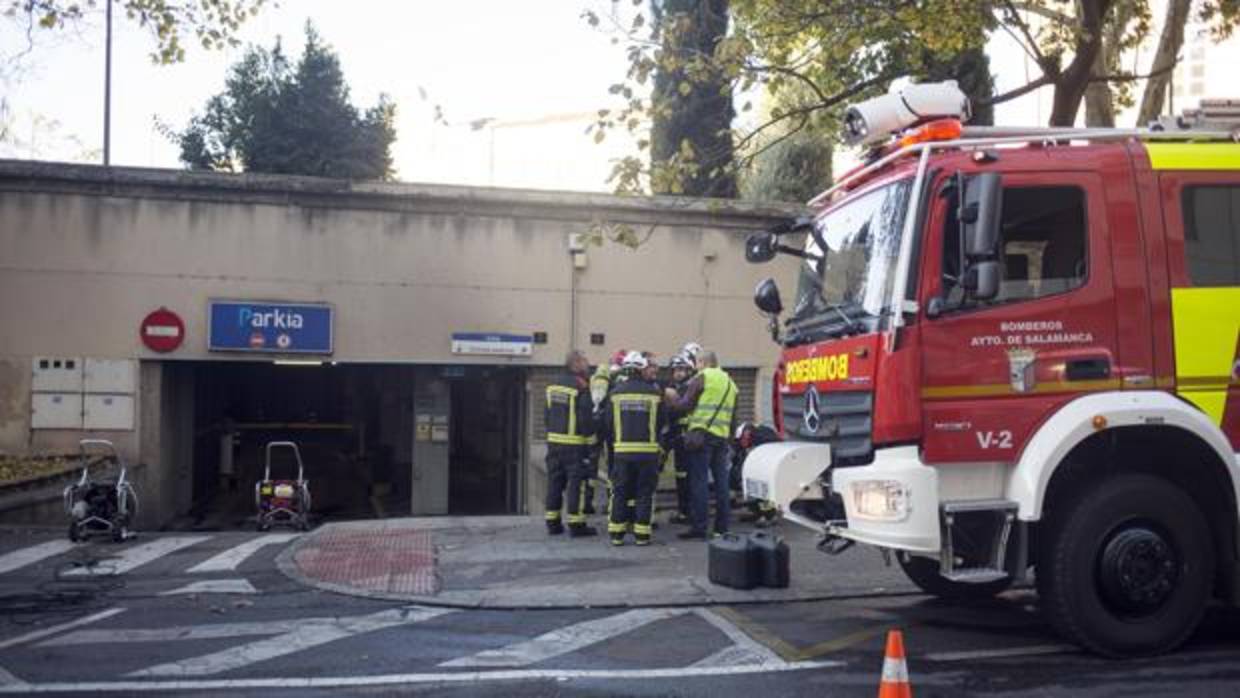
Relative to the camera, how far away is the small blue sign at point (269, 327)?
15836 mm

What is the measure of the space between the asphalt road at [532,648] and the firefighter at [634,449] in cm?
180

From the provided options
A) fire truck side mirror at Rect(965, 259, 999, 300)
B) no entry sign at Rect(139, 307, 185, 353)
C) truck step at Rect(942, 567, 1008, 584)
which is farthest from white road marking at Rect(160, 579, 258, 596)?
no entry sign at Rect(139, 307, 185, 353)

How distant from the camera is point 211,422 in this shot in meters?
21.5

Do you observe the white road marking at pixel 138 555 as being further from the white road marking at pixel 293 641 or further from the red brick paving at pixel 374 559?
the white road marking at pixel 293 641

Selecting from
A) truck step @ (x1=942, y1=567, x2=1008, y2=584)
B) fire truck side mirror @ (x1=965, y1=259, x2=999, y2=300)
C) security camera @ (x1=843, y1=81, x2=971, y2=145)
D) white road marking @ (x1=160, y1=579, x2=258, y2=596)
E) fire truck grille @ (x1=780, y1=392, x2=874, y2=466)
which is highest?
security camera @ (x1=843, y1=81, x2=971, y2=145)

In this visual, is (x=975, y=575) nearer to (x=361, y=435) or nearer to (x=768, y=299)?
(x=768, y=299)

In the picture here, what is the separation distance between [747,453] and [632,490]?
1.59 meters

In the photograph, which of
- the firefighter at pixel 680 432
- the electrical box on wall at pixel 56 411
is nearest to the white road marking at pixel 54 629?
the firefighter at pixel 680 432

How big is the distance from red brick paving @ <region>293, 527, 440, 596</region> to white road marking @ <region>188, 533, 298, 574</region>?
1.63ft

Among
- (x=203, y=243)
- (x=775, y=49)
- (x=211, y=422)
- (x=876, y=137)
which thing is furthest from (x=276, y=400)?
(x=876, y=137)

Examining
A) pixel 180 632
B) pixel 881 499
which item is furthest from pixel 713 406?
pixel 180 632

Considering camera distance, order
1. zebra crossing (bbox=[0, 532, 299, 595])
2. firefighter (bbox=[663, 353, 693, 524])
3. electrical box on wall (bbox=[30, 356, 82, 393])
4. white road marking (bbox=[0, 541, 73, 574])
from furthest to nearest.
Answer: electrical box on wall (bbox=[30, 356, 82, 393]) < firefighter (bbox=[663, 353, 693, 524]) < white road marking (bbox=[0, 541, 73, 574]) < zebra crossing (bbox=[0, 532, 299, 595])

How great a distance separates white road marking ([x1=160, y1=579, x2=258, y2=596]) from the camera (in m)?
8.93

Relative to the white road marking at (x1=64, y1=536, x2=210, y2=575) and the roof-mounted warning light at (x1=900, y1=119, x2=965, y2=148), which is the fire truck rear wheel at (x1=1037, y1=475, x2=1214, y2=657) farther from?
the white road marking at (x1=64, y1=536, x2=210, y2=575)
